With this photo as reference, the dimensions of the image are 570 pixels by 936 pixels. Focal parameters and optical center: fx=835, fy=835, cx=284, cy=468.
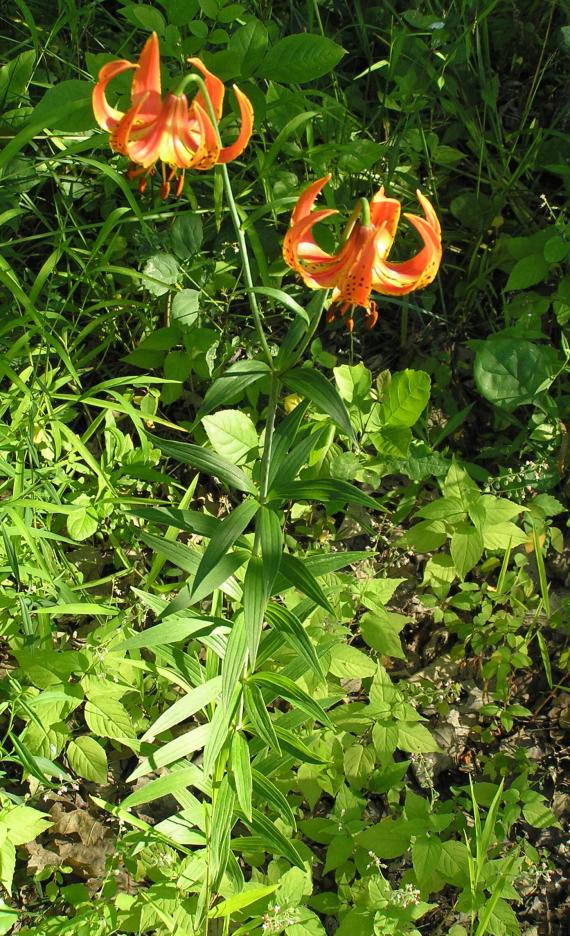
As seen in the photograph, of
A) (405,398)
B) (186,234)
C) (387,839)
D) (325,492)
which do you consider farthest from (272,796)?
(186,234)

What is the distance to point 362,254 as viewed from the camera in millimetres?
1007

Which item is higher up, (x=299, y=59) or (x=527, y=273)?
(x=299, y=59)

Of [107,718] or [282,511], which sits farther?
[282,511]

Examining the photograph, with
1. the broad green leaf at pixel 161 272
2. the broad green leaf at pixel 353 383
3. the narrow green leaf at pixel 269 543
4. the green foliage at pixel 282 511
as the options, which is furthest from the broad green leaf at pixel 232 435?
the narrow green leaf at pixel 269 543

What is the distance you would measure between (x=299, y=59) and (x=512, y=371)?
2.62ft

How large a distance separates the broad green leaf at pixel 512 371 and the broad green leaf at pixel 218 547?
87 centimetres

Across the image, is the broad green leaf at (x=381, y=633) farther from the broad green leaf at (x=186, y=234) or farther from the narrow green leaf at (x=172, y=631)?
the broad green leaf at (x=186, y=234)

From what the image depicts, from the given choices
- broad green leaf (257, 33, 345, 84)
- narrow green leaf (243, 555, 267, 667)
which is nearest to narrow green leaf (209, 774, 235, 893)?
narrow green leaf (243, 555, 267, 667)

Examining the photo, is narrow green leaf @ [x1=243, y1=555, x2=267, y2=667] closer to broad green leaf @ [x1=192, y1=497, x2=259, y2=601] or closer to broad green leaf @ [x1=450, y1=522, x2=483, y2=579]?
broad green leaf @ [x1=192, y1=497, x2=259, y2=601]

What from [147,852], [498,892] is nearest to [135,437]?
[147,852]

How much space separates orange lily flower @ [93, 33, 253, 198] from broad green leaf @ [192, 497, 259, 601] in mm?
474

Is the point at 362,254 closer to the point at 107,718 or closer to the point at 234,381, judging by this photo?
the point at 234,381

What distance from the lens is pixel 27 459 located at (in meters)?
Answer: 1.82

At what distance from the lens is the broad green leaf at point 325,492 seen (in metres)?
1.17
